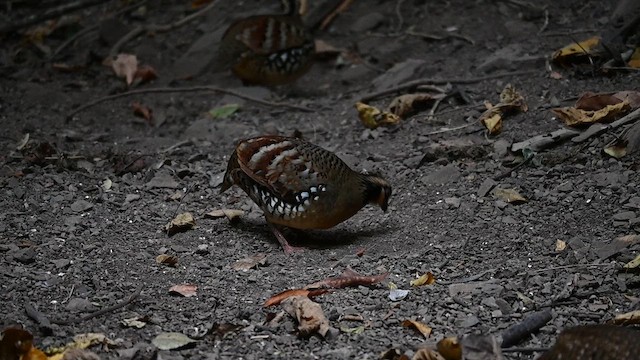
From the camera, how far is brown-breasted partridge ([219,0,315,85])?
27.0ft

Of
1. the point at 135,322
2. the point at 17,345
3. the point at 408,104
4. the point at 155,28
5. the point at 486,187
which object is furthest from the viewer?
the point at 155,28

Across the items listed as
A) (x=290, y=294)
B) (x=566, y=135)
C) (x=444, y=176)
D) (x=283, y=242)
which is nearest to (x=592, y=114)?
(x=566, y=135)

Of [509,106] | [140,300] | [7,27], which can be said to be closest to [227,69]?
[7,27]

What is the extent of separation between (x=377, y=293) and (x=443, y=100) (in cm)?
264

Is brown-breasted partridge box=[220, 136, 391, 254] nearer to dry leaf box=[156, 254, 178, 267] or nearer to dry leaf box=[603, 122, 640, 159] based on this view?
dry leaf box=[156, 254, 178, 267]

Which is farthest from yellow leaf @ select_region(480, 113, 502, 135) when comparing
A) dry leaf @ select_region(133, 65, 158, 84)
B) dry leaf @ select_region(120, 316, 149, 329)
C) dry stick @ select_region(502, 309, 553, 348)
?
dry leaf @ select_region(133, 65, 158, 84)

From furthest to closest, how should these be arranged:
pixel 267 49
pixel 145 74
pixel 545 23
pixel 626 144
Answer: pixel 145 74 < pixel 267 49 < pixel 545 23 < pixel 626 144

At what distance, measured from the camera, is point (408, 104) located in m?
6.85

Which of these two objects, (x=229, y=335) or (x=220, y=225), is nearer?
(x=229, y=335)

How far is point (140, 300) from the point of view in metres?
4.58

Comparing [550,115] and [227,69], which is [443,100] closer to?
[550,115]

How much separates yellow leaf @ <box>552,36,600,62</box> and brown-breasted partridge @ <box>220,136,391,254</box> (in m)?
2.12

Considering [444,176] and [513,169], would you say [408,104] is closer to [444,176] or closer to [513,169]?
[444,176]

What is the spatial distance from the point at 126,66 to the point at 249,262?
392cm
